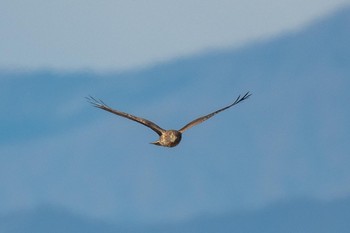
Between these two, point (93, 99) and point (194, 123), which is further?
point (194, 123)

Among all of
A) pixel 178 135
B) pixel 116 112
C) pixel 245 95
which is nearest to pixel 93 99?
pixel 116 112

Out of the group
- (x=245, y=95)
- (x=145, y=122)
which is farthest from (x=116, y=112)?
(x=245, y=95)

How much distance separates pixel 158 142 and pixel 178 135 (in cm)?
102

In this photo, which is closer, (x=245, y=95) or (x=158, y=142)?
(x=245, y=95)

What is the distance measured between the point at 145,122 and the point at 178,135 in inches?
82.8

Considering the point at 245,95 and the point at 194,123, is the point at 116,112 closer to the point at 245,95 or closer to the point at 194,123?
the point at 194,123

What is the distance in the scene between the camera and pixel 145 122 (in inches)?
1335

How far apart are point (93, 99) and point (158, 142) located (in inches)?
162

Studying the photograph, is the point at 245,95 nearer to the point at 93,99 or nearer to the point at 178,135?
the point at 178,135

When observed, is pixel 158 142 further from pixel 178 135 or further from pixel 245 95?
pixel 245 95

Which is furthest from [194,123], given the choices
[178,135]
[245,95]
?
[245,95]

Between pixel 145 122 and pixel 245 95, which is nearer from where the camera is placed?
pixel 245 95

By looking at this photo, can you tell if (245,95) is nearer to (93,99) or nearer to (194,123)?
(194,123)

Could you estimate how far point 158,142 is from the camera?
32.9 meters
